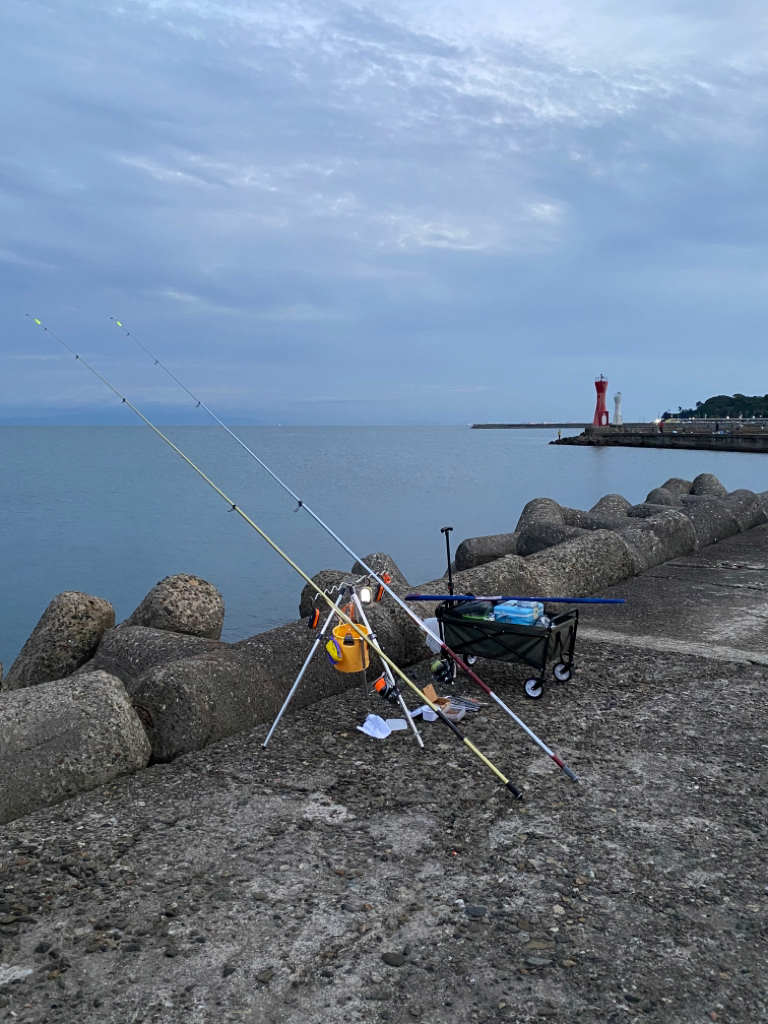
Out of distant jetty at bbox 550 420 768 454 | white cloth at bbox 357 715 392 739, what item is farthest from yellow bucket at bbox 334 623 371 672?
distant jetty at bbox 550 420 768 454

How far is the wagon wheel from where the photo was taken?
4.60 metres

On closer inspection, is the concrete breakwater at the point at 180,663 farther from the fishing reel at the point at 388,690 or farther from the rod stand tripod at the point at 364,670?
the fishing reel at the point at 388,690

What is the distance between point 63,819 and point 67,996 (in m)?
1.08

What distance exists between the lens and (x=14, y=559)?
64.7ft

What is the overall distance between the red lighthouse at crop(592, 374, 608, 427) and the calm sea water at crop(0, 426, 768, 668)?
110 ft

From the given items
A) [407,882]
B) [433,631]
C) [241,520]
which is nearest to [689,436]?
[241,520]

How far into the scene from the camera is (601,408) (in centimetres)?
8838

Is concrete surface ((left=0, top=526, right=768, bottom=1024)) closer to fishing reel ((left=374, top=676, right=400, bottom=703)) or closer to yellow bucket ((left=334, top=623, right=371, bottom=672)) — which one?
fishing reel ((left=374, top=676, right=400, bottom=703))

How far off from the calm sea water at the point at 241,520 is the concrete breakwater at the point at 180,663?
4528 mm

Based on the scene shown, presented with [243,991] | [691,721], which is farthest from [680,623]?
[243,991]

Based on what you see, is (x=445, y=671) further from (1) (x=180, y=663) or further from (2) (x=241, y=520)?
(2) (x=241, y=520)

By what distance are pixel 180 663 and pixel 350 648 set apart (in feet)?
2.90

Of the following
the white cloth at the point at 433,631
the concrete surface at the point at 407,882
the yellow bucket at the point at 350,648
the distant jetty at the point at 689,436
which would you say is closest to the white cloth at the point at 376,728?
the concrete surface at the point at 407,882

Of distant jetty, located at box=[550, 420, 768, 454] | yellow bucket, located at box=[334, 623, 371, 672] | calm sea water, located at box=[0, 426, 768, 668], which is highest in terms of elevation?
distant jetty, located at box=[550, 420, 768, 454]
